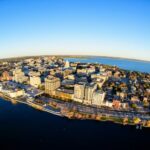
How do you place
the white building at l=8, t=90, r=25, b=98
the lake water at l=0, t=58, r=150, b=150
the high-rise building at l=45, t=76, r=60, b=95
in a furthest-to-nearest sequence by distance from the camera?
the high-rise building at l=45, t=76, r=60, b=95, the white building at l=8, t=90, r=25, b=98, the lake water at l=0, t=58, r=150, b=150

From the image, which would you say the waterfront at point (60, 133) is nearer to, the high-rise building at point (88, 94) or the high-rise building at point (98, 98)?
the high-rise building at point (98, 98)

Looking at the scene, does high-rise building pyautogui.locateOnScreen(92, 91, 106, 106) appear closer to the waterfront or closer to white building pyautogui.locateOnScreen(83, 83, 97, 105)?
white building pyautogui.locateOnScreen(83, 83, 97, 105)

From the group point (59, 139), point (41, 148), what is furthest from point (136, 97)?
point (41, 148)

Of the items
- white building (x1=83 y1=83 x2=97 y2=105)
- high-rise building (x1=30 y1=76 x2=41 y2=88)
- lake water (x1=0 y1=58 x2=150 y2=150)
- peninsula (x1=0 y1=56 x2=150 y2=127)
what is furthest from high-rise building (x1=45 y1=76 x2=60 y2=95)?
lake water (x1=0 y1=58 x2=150 y2=150)

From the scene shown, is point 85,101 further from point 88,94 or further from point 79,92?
point 79,92

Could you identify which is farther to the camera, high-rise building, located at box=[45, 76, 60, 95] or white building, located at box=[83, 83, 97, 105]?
high-rise building, located at box=[45, 76, 60, 95]

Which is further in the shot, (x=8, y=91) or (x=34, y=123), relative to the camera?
(x=8, y=91)

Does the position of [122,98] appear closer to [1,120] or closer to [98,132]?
[98,132]
